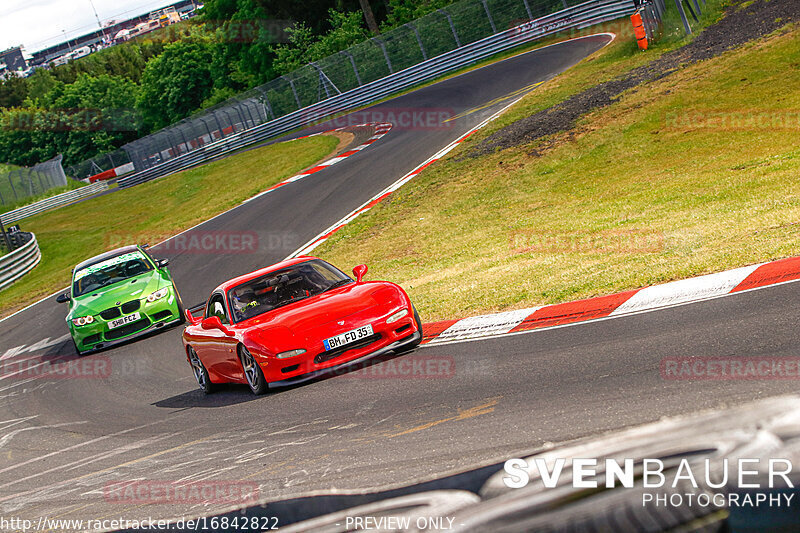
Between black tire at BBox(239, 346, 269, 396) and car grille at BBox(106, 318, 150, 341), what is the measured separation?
6605 millimetres

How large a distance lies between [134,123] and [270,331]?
9808 cm

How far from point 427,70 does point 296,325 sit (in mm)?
33005

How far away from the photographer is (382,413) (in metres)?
6.50

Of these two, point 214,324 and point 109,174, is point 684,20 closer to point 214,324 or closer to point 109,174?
point 214,324

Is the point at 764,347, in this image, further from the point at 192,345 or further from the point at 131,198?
the point at 131,198

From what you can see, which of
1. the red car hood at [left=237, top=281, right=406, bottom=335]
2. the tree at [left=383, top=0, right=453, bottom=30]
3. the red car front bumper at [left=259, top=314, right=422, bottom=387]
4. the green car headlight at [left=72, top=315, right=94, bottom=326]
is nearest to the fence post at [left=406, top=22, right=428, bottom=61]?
the tree at [left=383, top=0, right=453, bottom=30]

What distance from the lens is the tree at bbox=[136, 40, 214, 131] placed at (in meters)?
85.5

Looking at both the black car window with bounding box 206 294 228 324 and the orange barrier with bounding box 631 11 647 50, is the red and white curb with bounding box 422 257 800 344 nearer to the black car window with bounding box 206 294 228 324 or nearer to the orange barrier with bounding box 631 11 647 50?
the black car window with bounding box 206 294 228 324

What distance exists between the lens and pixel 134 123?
99.6 m

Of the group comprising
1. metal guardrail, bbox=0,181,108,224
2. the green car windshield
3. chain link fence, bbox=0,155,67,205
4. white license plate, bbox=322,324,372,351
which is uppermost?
chain link fence, bbox=0,155,67,205

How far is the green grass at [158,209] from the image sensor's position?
2842cm

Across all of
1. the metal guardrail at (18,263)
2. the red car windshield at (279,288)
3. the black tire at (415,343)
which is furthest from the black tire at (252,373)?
the metal guardrail at (18,263)

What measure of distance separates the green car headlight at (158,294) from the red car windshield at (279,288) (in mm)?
5851

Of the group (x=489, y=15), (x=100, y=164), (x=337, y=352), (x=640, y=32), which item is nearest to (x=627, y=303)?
(x=337, y=352)
